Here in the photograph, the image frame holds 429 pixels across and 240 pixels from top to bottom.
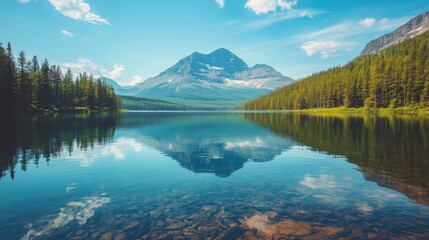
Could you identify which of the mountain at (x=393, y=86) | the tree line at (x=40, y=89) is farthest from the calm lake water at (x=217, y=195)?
the mountain at (x=393, y=86)

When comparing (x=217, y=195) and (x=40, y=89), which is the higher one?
(x=40, y=89)

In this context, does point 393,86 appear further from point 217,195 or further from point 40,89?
point 40,89

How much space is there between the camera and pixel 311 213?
13.4m

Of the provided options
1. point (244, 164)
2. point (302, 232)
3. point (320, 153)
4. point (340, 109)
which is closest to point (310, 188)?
point (302, 232)

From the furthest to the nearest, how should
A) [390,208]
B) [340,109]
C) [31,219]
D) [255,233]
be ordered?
[340,109]
[390,208]
[31,219]
[255,233]

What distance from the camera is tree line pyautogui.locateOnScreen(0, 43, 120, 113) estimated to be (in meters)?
91.8

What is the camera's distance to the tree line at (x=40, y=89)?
301 feet

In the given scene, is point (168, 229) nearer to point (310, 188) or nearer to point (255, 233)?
point (255, 233)

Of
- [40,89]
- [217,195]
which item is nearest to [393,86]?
[217,195]

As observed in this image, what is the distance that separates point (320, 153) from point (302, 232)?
21.3 meters

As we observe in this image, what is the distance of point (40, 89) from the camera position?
124 metres

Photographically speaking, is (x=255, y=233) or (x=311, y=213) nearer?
(x=255, y=233)

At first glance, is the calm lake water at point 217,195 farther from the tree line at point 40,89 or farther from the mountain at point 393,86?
the mountain at point 393,86

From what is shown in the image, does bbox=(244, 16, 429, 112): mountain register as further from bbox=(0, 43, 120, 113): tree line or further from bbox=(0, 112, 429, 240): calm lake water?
bbox=(0, 43, 120, 113): tree line
